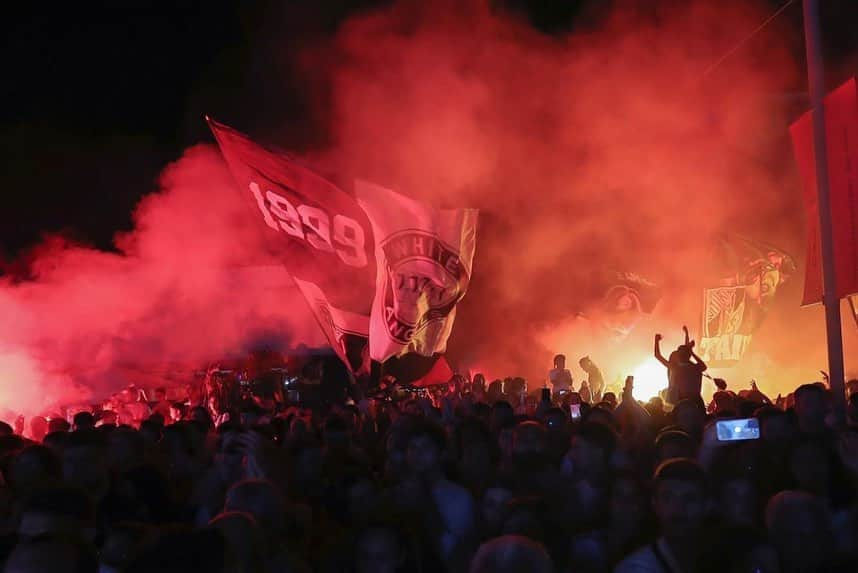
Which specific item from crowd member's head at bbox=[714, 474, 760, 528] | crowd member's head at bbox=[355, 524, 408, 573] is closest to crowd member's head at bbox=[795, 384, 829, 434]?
crowd member's head at bbox=[714, 474, 760, 528]

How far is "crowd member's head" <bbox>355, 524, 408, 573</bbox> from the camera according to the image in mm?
2688

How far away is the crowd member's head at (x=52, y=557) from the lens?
2252 mm

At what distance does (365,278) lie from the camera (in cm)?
909

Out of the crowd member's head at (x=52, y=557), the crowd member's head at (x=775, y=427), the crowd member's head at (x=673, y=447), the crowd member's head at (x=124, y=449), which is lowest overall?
the crowd member's head at (x=52, y=557)

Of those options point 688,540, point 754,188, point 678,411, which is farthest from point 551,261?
point 688,540

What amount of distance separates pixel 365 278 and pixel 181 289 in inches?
193

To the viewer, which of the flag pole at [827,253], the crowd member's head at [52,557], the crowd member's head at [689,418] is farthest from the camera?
the flag pole at [827,253]

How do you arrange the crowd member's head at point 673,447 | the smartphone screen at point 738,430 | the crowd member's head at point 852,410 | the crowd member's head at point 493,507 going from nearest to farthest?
the crowd member's head at point 493,507 < the smartphone screen at point 738,430 < the crowd member's head at point 673,447 < the crowd member's head at point 852,410

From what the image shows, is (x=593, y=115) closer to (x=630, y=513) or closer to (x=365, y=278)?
(x=365, y=278)

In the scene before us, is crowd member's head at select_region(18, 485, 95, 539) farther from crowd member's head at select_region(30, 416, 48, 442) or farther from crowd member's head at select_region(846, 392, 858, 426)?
crowd member's head at select_region(30, 416, 48, 442)

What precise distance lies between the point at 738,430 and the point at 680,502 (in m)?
1.42

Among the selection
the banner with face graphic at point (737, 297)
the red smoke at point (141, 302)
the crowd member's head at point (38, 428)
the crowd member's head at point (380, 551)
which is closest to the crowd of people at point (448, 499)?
the crowd member's head at point (380, 551)

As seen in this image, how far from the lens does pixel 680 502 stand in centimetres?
299

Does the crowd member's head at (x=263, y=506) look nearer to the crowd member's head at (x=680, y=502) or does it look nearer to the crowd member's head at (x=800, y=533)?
the crowd member's head at (x=680, y=502)
